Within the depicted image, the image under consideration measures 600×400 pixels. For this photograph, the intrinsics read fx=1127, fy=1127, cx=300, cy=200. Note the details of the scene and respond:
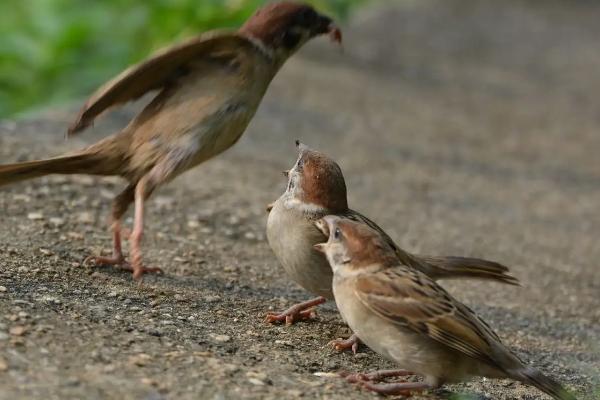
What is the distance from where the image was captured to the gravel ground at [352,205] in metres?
4.32

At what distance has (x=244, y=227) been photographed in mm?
7320

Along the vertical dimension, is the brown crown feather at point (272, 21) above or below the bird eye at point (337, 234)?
above

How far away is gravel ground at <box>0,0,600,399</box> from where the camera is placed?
4.32 m

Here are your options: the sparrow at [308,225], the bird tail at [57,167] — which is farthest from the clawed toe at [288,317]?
the bird tail at [57,167]

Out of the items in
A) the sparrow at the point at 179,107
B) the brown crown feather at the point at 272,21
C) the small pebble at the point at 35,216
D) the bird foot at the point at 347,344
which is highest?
the brown crown feather at the point at 272,21

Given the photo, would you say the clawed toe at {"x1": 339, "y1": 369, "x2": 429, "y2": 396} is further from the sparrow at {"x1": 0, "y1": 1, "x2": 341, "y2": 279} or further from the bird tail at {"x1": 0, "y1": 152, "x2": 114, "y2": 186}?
the bird tail at {"x1": 0, "y1": 152, "x2": 114, "y2": 186}

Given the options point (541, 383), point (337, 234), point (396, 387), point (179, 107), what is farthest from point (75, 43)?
point (541, 383)

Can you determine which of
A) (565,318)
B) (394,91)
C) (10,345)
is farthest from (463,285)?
(394,91)

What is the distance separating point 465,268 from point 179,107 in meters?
1.57

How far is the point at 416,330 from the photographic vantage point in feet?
14.2

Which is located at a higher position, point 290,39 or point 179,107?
point 290,39

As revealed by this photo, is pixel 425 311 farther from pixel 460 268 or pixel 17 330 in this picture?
pixel 17 330

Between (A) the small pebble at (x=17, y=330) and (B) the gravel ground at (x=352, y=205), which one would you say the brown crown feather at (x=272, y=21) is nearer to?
(B) the gravel ground at (x=352, y=205)

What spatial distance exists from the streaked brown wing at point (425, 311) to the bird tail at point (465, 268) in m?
0.82
